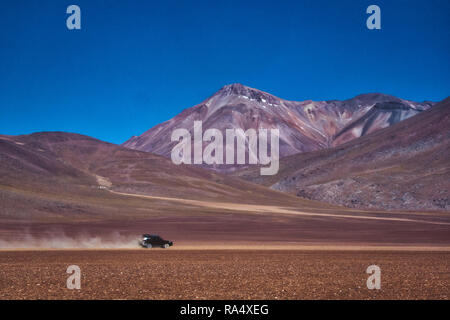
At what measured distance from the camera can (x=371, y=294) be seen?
17.3 m

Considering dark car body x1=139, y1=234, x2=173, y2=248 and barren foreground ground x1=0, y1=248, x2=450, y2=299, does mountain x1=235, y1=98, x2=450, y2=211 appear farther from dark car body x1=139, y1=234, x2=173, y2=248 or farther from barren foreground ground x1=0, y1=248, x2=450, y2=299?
barren foreground ground x1=0, y1=248, x2=450, y2=299

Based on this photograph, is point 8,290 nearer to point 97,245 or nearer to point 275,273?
point 275,273

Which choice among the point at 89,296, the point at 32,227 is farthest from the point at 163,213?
the point at 89,296

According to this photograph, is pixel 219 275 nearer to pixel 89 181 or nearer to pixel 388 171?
pixel 89 181

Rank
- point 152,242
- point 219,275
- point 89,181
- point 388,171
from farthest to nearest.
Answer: point 388,171
point 89,181
point 152,242
point 219,275

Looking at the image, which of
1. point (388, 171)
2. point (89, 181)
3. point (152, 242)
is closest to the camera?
point (152, 242)

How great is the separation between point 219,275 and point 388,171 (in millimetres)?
131722

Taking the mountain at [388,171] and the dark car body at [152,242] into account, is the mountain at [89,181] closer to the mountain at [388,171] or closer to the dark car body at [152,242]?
the mountain at [388,171]

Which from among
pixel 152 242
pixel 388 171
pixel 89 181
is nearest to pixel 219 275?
pixel 152 242

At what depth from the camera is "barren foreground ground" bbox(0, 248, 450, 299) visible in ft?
57.0

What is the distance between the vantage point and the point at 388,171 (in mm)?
144375

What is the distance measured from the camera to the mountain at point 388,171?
412ft

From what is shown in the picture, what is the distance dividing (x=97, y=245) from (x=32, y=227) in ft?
53.7

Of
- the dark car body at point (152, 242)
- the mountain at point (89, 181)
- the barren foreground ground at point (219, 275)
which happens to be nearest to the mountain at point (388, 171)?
the mountain at point (89, 181)
